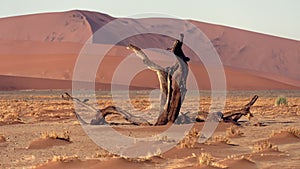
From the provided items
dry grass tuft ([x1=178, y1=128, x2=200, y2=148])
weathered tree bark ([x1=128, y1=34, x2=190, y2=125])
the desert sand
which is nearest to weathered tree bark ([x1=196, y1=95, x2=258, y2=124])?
the desert sand

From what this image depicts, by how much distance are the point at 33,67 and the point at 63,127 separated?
87.5 metres

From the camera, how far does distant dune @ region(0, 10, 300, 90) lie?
103062mm

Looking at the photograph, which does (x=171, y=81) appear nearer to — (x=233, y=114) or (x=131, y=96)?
(x=233, y=114)

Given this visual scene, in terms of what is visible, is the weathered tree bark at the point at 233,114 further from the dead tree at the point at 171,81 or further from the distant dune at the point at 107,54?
the distant dune at the point at 107,54

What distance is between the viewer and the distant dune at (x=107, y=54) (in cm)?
10306

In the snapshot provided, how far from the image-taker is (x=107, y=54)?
121562mm

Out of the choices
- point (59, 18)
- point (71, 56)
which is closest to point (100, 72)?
point (71, 56)

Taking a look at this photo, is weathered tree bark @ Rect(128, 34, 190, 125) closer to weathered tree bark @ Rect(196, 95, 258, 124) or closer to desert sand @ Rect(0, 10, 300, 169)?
desert sand @ Rect(0, 10, 300, 169)

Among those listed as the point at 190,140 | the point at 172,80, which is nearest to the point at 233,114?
the point at 172,80

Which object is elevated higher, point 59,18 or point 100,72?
point 59,18

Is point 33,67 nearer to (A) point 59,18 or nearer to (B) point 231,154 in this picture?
(A) point 59,18

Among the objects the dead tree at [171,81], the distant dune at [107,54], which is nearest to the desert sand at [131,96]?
the distant dune at [107,54]

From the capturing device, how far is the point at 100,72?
4082 inches

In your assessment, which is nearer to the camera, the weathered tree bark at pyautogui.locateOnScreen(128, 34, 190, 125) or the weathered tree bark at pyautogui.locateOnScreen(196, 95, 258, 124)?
the weathered tree bark at pyautogui.locateOnScreen(128, 34, 190, 125)
